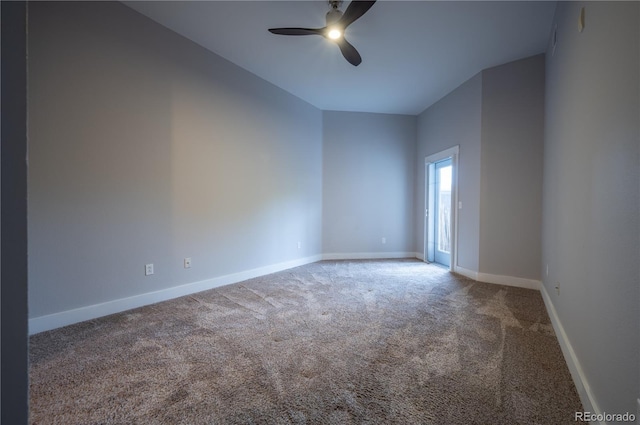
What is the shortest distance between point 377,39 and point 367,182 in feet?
9.58

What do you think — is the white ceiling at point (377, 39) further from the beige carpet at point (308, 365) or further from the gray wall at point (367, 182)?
the beige carpet at point (308, 365)

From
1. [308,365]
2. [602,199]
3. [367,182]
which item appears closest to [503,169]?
[367,182]

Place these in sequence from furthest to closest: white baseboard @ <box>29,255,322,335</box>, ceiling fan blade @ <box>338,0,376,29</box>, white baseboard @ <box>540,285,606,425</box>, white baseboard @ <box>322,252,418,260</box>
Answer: white baseboard @ <box>322,252,418,260</box>, white baseboard @ <box>29,255,322,335</box>, ceiling fan blade @ <box>338,0,376,29</box>, white baseboard @ <box>540,285,606,425</box>

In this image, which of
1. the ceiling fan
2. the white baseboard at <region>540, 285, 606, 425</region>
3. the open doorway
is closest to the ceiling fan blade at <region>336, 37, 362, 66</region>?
the ceiling fan

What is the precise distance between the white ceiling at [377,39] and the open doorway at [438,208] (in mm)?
1295

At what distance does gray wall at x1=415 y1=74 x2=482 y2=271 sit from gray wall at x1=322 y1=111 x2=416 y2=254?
35.3 inches

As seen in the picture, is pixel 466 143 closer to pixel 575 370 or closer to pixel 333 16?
pixel 333 16

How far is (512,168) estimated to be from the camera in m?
3.75

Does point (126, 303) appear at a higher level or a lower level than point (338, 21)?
lower

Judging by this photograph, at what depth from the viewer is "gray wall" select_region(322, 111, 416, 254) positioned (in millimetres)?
5738

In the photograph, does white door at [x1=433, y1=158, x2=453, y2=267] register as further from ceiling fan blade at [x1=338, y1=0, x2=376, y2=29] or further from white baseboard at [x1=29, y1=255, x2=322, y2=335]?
ceiling fan blade at [x1=338, y1=0, x2=376, y2=29]

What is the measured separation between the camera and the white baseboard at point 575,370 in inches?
55.5

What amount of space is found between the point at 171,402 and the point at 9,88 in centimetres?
159

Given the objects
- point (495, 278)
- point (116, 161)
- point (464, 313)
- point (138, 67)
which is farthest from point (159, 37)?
point (495, 278)
